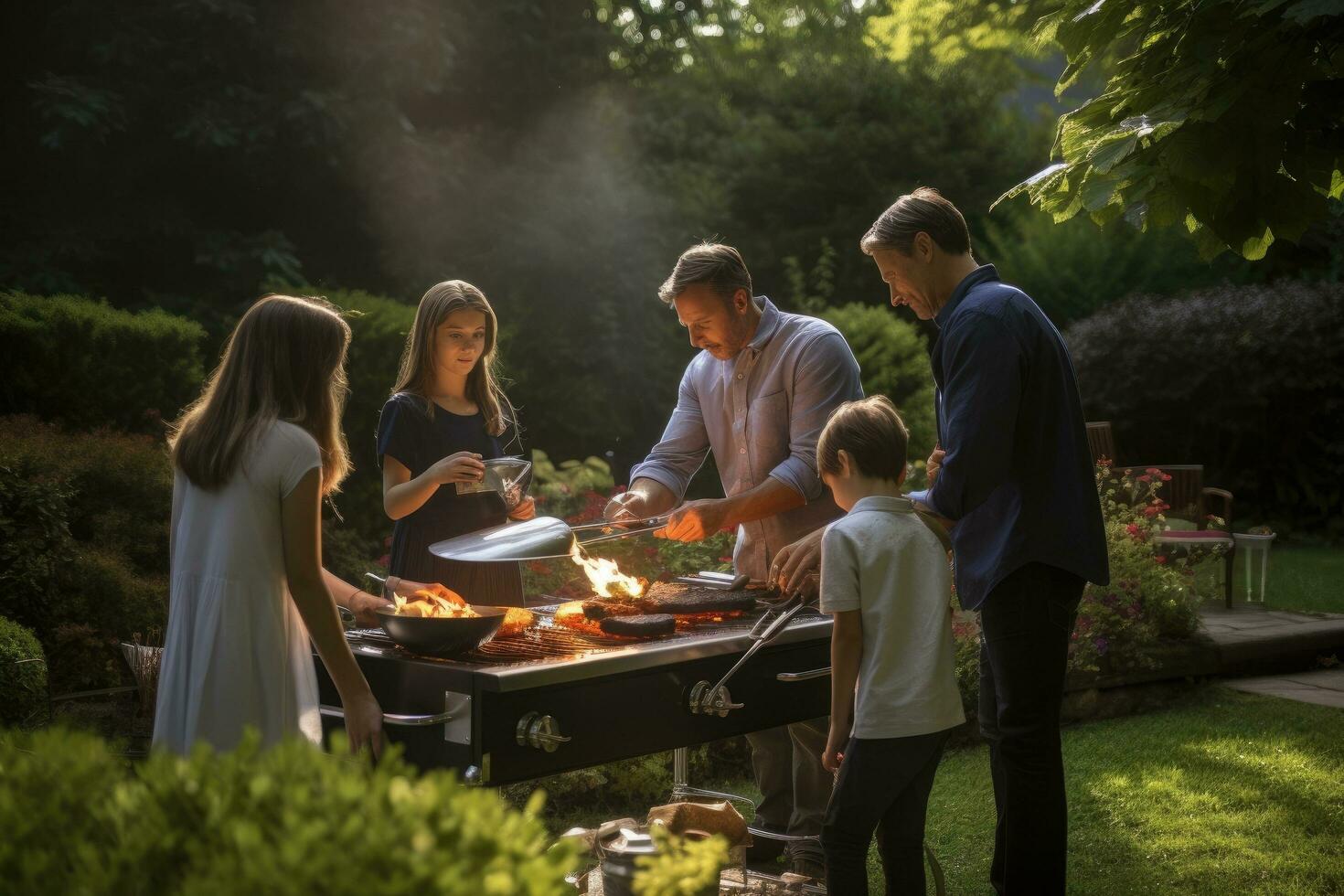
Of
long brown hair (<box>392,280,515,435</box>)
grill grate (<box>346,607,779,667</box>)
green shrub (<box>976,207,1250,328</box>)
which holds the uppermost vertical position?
green shrub (<box>976,207,1250,328</box>)

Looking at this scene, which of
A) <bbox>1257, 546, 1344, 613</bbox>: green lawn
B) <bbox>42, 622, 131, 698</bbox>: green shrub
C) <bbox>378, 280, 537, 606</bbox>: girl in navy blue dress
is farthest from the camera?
<bbox>1257, 546, 1344, 613</bbox>: green lawn

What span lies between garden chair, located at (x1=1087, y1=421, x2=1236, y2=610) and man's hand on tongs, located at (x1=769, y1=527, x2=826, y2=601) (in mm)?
5840

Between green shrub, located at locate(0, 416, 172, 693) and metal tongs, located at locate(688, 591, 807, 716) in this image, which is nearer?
metal tongs, located at locate(688, 591, 807, 716)

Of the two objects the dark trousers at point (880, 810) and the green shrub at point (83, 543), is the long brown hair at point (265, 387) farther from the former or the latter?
the green shrub at point (83, 543)

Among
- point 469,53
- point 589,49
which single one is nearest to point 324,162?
point 469,53

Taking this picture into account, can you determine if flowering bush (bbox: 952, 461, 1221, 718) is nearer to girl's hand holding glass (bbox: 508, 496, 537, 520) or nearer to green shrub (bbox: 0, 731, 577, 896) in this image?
girl's hand holding glass (bbox: 508, 496, 537, 520)

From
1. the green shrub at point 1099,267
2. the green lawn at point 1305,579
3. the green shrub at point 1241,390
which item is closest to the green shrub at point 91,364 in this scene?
the green lawn at point 1305,579

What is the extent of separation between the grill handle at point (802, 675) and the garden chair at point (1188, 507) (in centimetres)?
579

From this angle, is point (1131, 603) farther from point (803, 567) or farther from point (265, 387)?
point (265, 387)

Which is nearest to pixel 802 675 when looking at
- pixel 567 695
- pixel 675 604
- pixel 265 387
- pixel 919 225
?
pixel 675 604

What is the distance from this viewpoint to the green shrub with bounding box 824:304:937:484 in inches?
452

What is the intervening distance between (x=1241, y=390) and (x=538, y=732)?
12120 millimetres

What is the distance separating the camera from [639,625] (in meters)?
3.42

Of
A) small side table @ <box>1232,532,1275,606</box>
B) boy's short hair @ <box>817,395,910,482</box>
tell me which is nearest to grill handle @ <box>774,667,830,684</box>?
boy's short hair @ <box>817,395,910,482</box>
